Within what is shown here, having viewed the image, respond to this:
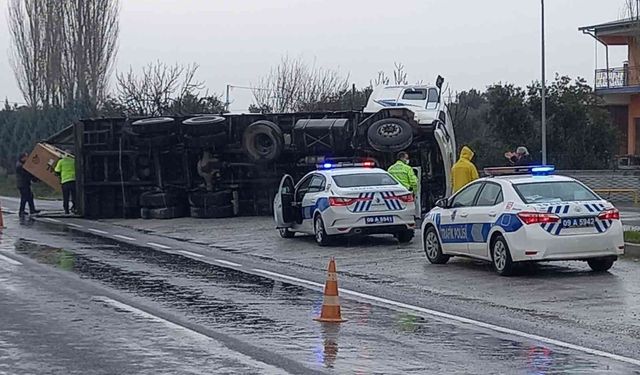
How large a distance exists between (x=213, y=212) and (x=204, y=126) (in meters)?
2.21

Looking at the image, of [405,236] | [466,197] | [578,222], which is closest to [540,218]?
[578,222]

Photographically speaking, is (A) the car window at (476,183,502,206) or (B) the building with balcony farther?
(B) the building with balcony

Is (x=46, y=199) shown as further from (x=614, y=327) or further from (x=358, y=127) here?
(x=614, y=327)

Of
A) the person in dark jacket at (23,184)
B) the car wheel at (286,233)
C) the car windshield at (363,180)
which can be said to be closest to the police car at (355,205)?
the car windshield at (363,180)

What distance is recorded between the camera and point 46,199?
4503cm

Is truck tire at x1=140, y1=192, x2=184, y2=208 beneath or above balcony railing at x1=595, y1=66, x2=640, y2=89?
beneath

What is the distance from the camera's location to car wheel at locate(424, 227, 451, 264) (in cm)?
1783

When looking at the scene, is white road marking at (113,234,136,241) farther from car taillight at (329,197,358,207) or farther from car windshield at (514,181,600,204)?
car windshield at (514,181,600,204)

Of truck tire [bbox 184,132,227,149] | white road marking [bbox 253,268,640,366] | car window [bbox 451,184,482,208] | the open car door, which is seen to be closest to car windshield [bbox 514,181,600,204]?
car window [bbox 451,184,482,208]

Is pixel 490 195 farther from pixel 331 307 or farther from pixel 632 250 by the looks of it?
pixel 331 307

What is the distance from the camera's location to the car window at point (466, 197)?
17188 millimetres

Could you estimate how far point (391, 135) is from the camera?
27219mm

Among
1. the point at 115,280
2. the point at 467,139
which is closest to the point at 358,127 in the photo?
the point at 115,280

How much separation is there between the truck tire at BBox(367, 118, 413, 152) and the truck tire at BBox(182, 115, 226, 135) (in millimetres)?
4126
